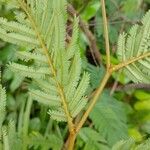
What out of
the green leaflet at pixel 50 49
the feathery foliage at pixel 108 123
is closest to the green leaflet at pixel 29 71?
the green leaflet at pixel 50 49

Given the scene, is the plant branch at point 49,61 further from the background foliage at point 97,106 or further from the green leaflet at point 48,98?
the background foliage at point 97,106

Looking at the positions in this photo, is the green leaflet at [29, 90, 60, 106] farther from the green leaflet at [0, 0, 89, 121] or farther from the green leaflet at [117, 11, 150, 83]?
the green leaflet at [117, 11, 150, 83]

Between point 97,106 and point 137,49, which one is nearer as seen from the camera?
point 137,49

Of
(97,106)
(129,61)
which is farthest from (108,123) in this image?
(129,61)

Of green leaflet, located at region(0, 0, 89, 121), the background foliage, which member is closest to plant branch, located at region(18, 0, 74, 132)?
green leaflet, located at region(0, 0, 89, 121)

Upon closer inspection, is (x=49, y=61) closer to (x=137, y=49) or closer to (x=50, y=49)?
(x=50, y=49)
